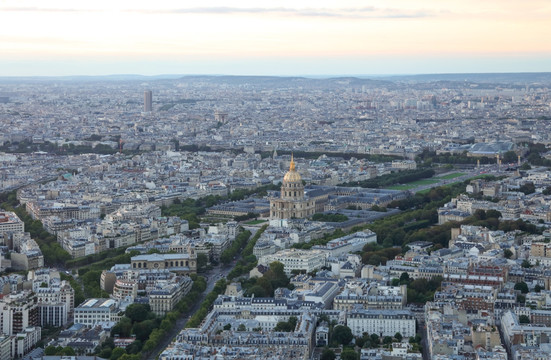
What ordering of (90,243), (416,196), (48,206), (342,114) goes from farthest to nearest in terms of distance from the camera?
(342,114) < (416,196) < (48,206) < (90,243)

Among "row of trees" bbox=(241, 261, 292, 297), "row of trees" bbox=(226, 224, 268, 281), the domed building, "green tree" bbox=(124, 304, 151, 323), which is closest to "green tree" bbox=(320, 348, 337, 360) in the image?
"row of trees" bbox=(241, 261, 292, 297)

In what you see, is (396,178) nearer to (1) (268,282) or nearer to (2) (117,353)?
(1) (268,282)

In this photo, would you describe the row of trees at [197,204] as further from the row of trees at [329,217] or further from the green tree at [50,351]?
the green tree at [50,351]

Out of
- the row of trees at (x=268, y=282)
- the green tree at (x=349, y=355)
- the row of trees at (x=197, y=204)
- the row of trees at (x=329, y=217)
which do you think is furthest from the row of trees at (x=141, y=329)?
the row of trees at (x=329, y=217)

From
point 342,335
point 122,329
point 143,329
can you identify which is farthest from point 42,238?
point 342,335

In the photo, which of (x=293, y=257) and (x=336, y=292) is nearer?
(x=336, y=292)

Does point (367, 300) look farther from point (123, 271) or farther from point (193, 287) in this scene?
point (123, 271)

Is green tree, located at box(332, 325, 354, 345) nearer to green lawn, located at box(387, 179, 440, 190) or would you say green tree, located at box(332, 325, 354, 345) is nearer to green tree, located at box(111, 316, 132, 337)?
green tree, located at box(111, 316, 132, 337)

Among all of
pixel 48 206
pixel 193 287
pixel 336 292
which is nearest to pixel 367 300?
pixel 336 292
